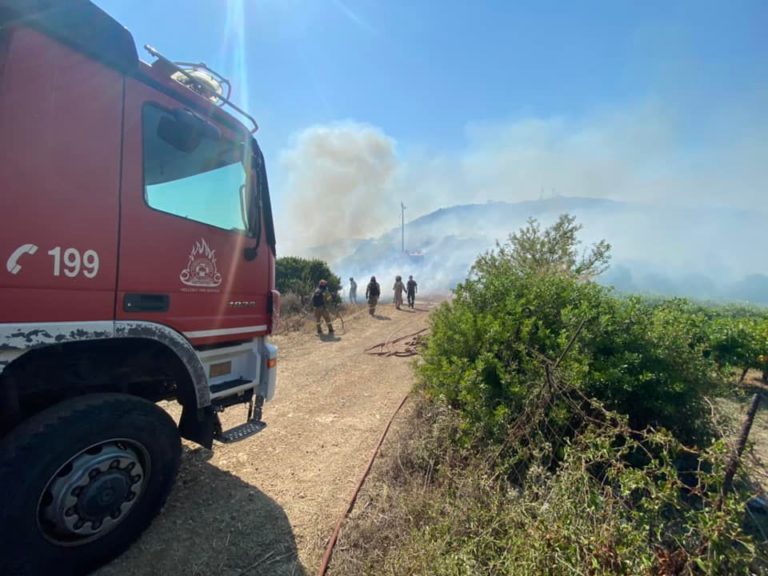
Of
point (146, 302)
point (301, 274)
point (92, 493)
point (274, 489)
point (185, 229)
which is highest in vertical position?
point (301, 274)

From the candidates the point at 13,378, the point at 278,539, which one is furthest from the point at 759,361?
the point at 13,378

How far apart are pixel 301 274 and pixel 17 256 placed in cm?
1779

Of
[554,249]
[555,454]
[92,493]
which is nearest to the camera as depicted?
[92,493]

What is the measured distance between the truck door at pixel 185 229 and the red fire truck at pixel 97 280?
0.04ft

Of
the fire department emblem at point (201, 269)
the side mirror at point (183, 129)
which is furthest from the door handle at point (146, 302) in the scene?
the side mirror at point (183, 129)

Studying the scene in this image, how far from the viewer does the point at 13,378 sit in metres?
1.99

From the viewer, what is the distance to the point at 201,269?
274 cm

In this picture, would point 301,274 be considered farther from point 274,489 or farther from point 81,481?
point 81,481

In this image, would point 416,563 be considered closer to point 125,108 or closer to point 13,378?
point 13,378

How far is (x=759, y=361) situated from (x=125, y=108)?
11229 mm

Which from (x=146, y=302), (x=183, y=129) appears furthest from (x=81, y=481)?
(x=183, y=129)

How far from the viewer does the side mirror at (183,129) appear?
248cm

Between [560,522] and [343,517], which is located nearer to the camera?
[560,522]

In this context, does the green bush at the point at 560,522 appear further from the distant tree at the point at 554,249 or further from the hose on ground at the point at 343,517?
the distant tree at the point at 554,249
